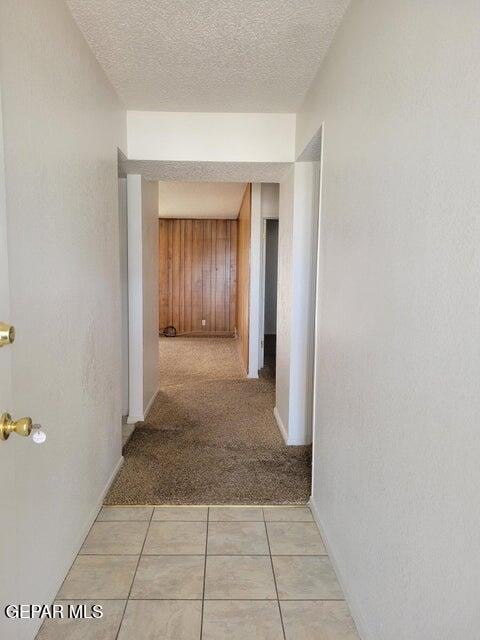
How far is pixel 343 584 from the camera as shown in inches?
69.5

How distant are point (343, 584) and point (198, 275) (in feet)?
23.1

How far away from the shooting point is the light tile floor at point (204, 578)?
62.4 inches

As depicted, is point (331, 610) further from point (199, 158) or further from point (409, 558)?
point (199, 158)

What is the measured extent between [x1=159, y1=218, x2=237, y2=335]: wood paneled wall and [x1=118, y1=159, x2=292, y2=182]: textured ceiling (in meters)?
4.70

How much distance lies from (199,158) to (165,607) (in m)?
2.58

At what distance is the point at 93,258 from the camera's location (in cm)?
220

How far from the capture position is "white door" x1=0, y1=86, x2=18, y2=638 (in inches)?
43.9

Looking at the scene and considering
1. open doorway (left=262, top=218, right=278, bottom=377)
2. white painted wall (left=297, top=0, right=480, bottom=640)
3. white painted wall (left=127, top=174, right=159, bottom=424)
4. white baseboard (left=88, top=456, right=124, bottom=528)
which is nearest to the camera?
white painted wall (left=297, top=0, right=480, bottom=640)

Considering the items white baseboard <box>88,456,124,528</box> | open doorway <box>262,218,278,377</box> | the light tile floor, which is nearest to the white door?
the light tile floor

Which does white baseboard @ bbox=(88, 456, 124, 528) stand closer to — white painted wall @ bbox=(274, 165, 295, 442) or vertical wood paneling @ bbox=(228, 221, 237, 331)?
white painted wall @ bbox=(274, 165, 295, 442)

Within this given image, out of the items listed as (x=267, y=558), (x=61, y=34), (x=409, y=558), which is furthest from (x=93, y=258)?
(x=409, y=558)

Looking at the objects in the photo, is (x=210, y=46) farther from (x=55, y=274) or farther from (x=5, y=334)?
(x=5, y=334)

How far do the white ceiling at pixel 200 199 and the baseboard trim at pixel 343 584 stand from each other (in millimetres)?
4095

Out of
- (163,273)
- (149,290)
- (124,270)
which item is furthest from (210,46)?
(163,273)
